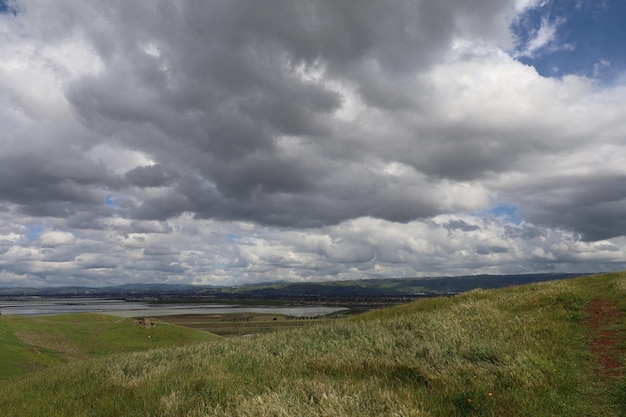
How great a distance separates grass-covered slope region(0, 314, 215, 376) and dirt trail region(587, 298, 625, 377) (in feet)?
103

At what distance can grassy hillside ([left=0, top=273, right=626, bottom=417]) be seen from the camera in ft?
25.4

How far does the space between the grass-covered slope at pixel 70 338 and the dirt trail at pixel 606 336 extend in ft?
103

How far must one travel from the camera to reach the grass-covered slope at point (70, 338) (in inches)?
1128

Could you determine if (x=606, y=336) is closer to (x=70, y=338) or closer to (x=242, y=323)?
(x=70, y=338)

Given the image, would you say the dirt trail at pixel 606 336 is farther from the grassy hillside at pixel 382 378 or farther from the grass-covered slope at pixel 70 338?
the grass-covered slope at pixel 70 338

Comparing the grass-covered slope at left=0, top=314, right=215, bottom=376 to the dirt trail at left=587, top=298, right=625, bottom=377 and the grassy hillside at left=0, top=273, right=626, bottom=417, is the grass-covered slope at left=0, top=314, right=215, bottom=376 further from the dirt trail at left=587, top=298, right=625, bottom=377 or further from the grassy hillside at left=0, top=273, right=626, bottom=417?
the dirt trail at left=587, top=298, right=625, bottom=377

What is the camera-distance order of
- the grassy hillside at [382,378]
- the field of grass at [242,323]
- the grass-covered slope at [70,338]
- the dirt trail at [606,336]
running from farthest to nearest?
the field of grass at [242,323]
the grass-covered slope at [70,338]
the dirt trail at [606,336]
the grassy hillside at [382,378]

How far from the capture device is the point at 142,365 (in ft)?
47.0

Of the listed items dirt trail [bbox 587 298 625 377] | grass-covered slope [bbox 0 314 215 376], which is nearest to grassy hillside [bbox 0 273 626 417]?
dirt trail [bbox 587 298 625 377]

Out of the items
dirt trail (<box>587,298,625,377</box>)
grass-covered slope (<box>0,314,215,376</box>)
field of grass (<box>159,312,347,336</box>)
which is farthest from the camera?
field of grass (<box>159,312,347,336</box>)

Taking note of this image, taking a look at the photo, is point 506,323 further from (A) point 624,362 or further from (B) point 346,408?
(B) point 346,408

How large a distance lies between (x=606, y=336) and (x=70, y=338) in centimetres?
4380

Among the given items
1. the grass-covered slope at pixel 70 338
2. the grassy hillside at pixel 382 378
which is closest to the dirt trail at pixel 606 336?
the grassy hillside at pixel 382 378

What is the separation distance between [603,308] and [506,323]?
678 cm
